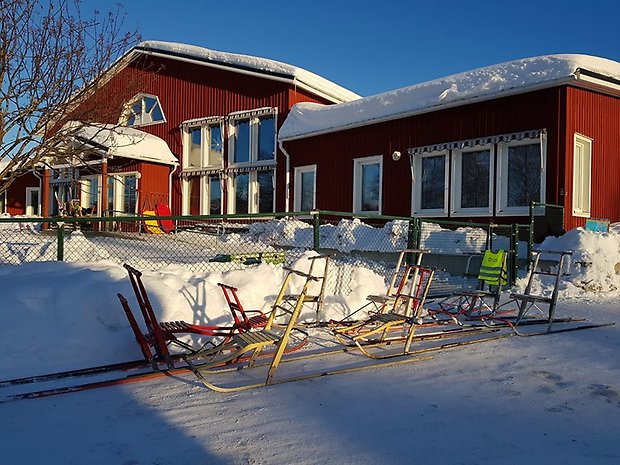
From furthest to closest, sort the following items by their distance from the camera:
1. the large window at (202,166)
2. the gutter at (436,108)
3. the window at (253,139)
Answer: the large window at (202,166) < the window at (253,139) < the gutter at (436,108)

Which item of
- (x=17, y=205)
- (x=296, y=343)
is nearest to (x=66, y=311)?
(x=296, y=343)

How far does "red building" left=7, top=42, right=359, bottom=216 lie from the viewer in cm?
1811

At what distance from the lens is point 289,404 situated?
12.5 feet

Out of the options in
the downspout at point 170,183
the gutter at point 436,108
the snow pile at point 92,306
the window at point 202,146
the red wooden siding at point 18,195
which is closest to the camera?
the snow pile at point 92,306

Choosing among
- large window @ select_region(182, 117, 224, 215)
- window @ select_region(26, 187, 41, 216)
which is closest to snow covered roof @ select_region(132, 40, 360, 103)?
large window @ select_region(182, 117, 224, 215)

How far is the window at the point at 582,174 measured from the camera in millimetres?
11492

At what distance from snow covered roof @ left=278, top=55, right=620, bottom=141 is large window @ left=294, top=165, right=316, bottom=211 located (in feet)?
3.76

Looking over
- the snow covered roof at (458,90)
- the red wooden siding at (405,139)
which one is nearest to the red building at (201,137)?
the snow covered roof at (458,90)

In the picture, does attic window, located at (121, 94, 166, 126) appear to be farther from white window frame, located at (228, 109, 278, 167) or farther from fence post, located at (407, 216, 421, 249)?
fence post, located at (407, 216, 421, 249)

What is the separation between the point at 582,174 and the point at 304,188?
27.5ft

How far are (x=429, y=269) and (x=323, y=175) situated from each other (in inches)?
405

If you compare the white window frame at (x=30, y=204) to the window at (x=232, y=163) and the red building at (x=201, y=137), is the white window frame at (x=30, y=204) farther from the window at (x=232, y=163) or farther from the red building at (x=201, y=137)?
the window at (x=232, y=163)

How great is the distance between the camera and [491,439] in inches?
123

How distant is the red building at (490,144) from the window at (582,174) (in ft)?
0.08
